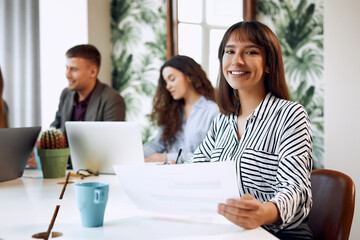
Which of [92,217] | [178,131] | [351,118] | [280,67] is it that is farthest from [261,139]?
[178,131]

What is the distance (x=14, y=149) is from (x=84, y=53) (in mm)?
1392

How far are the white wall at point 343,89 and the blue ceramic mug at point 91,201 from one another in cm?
183

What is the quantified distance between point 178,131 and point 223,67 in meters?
1.43

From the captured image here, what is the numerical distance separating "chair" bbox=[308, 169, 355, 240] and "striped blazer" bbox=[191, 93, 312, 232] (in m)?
0.13

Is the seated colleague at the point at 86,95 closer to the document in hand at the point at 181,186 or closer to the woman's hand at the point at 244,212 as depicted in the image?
the document in hand at the point at 181,186

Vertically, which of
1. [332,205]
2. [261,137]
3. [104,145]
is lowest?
[332,205]

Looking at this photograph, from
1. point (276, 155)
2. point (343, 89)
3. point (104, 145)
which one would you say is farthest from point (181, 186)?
point (343, 89)

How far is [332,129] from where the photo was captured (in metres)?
2.48

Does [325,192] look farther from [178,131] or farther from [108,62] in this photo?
[108,62]

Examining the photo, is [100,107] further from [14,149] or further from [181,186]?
[181,186]

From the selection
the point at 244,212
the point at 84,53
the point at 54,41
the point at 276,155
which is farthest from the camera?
the point at 54,41

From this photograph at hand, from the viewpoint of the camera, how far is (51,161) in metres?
1.80

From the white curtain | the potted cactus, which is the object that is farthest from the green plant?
the white curtain

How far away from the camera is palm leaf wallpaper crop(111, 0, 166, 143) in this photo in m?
3.79
